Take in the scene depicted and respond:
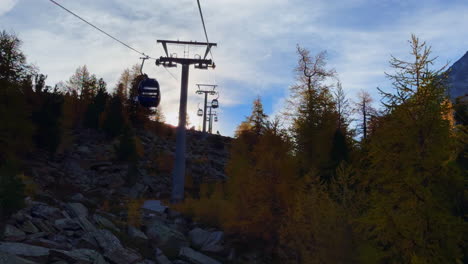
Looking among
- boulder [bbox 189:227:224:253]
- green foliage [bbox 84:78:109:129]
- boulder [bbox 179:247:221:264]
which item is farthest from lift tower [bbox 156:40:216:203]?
green foliage [bbox 84:78:109:129]

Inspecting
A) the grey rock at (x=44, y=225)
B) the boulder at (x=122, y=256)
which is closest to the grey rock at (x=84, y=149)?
the grey rock at (x=44, y=225)

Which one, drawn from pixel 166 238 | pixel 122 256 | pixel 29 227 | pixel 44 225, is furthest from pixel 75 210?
pixel 122 256

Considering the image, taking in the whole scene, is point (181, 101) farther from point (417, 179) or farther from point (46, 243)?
point (417, 179)

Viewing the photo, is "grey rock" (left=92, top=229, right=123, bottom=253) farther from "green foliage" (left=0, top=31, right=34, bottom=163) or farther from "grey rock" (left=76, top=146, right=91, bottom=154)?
"grey rock" (left=76, top=146, right=91, bottom=154)

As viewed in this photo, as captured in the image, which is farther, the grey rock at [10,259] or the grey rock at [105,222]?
the grey rock at [105,222]

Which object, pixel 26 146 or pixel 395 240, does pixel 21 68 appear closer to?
pixel 26 146

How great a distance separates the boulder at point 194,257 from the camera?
18.3m

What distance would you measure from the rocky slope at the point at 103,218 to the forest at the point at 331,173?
1.35 meters

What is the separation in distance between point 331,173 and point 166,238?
431 inches

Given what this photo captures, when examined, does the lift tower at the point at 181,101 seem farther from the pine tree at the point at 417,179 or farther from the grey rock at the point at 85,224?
the pine tree at the point at 417,179

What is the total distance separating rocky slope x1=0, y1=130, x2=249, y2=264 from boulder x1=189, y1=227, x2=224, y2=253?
0.06m

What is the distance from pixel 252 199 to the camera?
66.6 feet

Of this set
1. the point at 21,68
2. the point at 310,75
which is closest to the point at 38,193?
the point at 21,68

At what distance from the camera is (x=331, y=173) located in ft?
77.7
